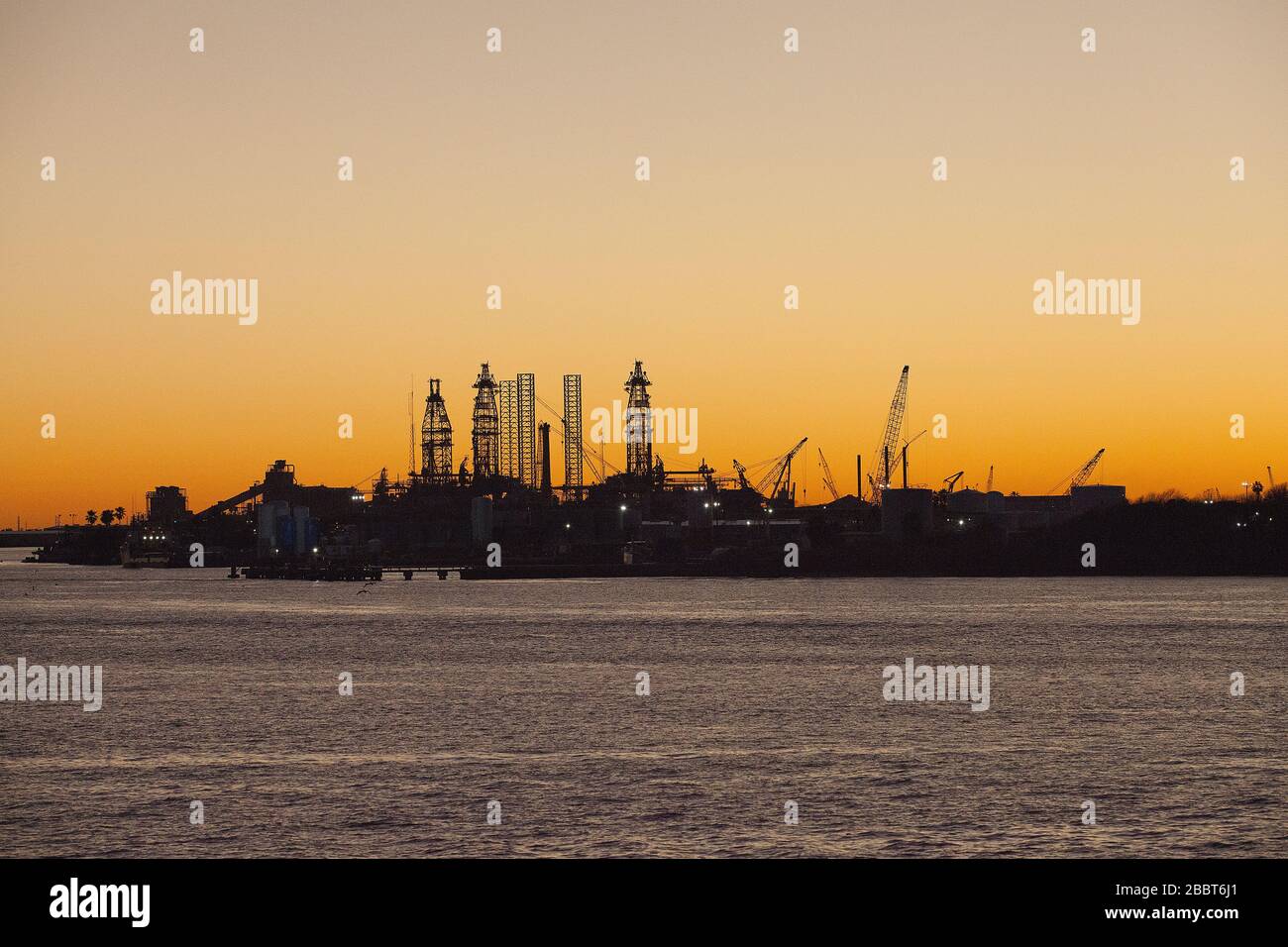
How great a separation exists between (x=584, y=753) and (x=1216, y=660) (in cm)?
4352

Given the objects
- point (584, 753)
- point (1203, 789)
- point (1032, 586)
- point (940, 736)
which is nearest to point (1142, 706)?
point (940, 736)

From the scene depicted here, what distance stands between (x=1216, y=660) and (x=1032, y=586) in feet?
379

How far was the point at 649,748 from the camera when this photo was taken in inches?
1496

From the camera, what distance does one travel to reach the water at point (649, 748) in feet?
86.2

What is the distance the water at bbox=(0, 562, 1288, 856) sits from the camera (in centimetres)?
2628
